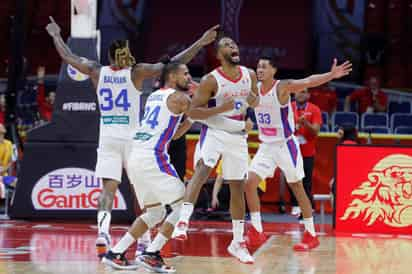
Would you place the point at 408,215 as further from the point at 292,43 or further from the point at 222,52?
the point at 292,43

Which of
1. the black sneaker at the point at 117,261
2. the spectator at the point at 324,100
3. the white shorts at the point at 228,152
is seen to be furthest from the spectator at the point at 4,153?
the spectator at the point at 324,100

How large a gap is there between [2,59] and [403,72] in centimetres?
972

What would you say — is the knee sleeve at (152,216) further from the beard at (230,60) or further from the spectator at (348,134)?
the spectator at (348,134)

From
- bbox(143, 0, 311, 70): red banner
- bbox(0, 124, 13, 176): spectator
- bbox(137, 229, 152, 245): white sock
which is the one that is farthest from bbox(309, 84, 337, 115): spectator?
bbox(137, 229, 152, 245): white sock

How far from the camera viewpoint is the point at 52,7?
2348cm

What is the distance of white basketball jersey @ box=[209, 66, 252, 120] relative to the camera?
924 centimetres

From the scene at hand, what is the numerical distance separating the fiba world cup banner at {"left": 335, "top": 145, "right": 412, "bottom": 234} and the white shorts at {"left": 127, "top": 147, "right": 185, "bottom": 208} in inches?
170

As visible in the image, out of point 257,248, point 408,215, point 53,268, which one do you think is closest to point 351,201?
point 408,215

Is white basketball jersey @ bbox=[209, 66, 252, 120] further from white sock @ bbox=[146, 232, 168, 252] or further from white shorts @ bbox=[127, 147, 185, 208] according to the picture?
white sock @ bbox=[146, 232, 168, 252]

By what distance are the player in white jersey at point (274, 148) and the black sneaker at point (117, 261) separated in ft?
7.76

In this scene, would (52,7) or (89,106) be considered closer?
(89,106)

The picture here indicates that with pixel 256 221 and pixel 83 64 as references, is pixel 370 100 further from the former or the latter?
pixel 83 64

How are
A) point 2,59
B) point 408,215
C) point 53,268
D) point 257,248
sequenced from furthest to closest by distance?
point 2,59 < point 408,215 < point 257,248 < point 53,268

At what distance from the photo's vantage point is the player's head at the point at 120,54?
973 centimetres
